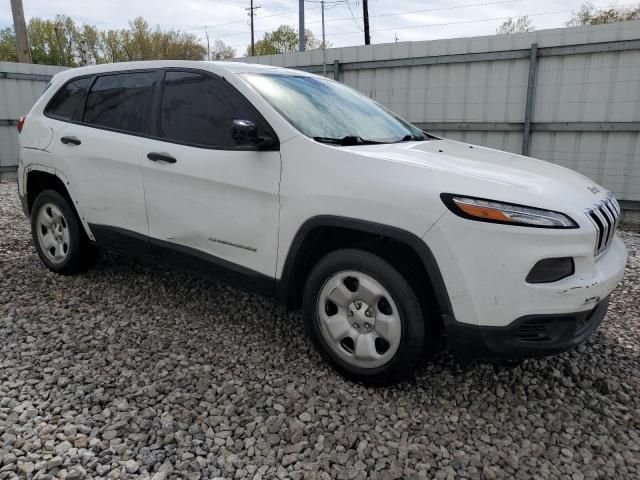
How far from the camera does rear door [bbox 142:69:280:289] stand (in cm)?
282

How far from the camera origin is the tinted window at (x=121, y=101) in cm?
346

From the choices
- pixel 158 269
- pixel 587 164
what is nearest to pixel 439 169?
pixel 158 269

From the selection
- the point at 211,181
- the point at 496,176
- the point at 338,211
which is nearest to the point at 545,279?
the point at 496,176

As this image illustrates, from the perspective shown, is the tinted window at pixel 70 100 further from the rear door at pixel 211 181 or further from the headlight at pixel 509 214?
the headlight at pixel 509 214

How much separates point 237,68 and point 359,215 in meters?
1.40

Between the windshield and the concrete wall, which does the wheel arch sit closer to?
the windshield

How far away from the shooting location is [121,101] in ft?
11.9

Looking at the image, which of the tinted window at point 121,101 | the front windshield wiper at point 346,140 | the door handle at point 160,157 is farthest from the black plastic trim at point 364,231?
the tinted window at point 121,101

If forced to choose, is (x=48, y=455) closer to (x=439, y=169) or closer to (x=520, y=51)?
(x=439, y=169)

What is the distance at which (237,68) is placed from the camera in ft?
10.4

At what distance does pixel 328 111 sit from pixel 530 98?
5419 mm

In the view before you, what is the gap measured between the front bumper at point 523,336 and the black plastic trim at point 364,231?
130 millimetres

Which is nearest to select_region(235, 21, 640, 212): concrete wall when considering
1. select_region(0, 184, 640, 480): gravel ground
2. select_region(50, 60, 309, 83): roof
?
select_region(0, 184, 640, 480): gravel ground

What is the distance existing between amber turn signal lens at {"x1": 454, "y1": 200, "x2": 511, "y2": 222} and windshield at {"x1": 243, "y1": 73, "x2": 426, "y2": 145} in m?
0.88
